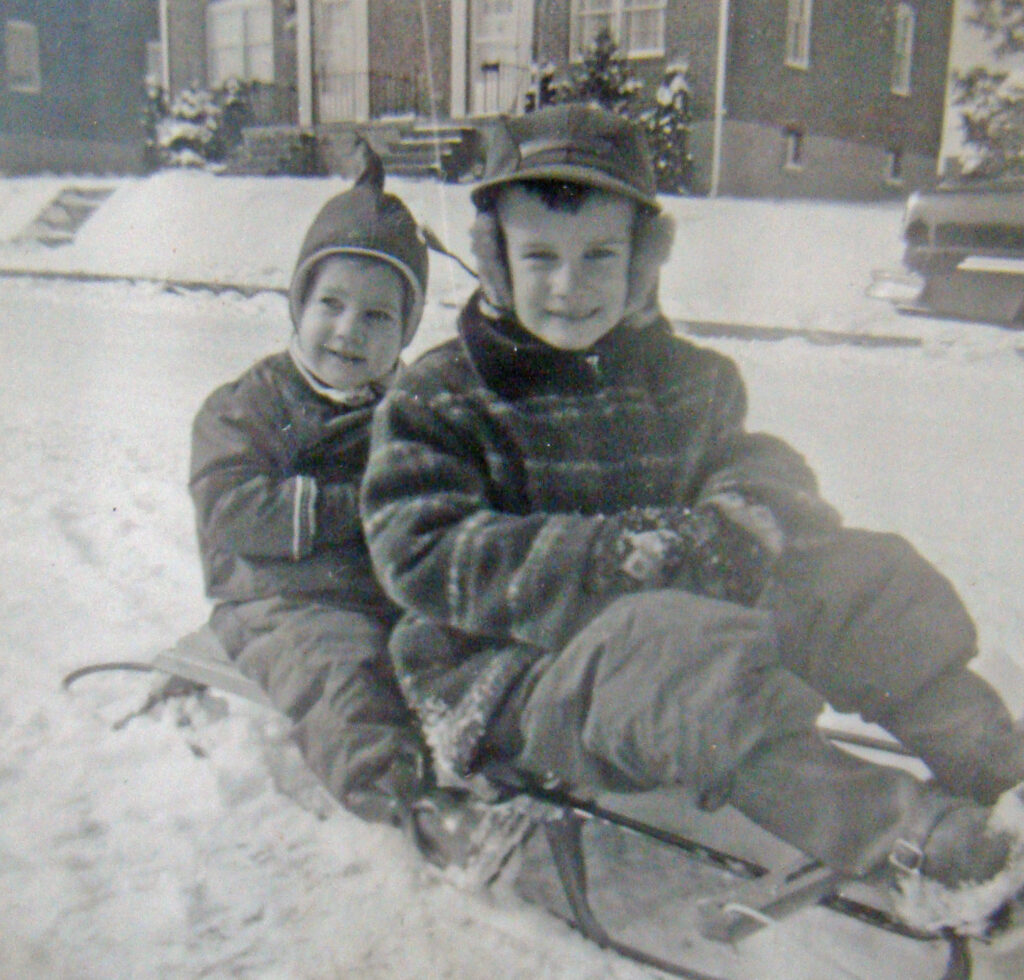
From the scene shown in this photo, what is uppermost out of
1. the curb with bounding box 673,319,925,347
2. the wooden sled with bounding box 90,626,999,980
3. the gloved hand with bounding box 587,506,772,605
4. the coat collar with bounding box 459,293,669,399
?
the coat collar with bounding box 459,293,669,399

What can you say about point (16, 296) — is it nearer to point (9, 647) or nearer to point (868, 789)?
point (9, 647)

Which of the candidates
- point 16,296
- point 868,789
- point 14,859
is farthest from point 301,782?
point 16,296

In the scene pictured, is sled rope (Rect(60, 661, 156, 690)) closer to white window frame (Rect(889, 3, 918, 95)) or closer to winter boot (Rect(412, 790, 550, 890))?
winter boot (Rect(412, 790, 550, 890))

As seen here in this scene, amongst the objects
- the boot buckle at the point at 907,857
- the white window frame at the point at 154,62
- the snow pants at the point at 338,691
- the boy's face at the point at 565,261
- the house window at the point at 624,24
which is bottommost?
the snow pants at the point at 338,691

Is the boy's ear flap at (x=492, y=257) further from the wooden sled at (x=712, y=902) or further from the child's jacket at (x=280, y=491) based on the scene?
the wooden sled at (x=712, y=902)

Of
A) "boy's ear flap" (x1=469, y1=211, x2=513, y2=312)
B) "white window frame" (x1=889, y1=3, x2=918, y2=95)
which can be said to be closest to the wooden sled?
"boy's ear flap" (x1=469, y1=211, x2=513, y2=312)

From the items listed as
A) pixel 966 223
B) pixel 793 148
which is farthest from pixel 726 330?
pixel 966 223

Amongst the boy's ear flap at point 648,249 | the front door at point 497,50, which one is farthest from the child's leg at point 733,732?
the front door at point 497,50
